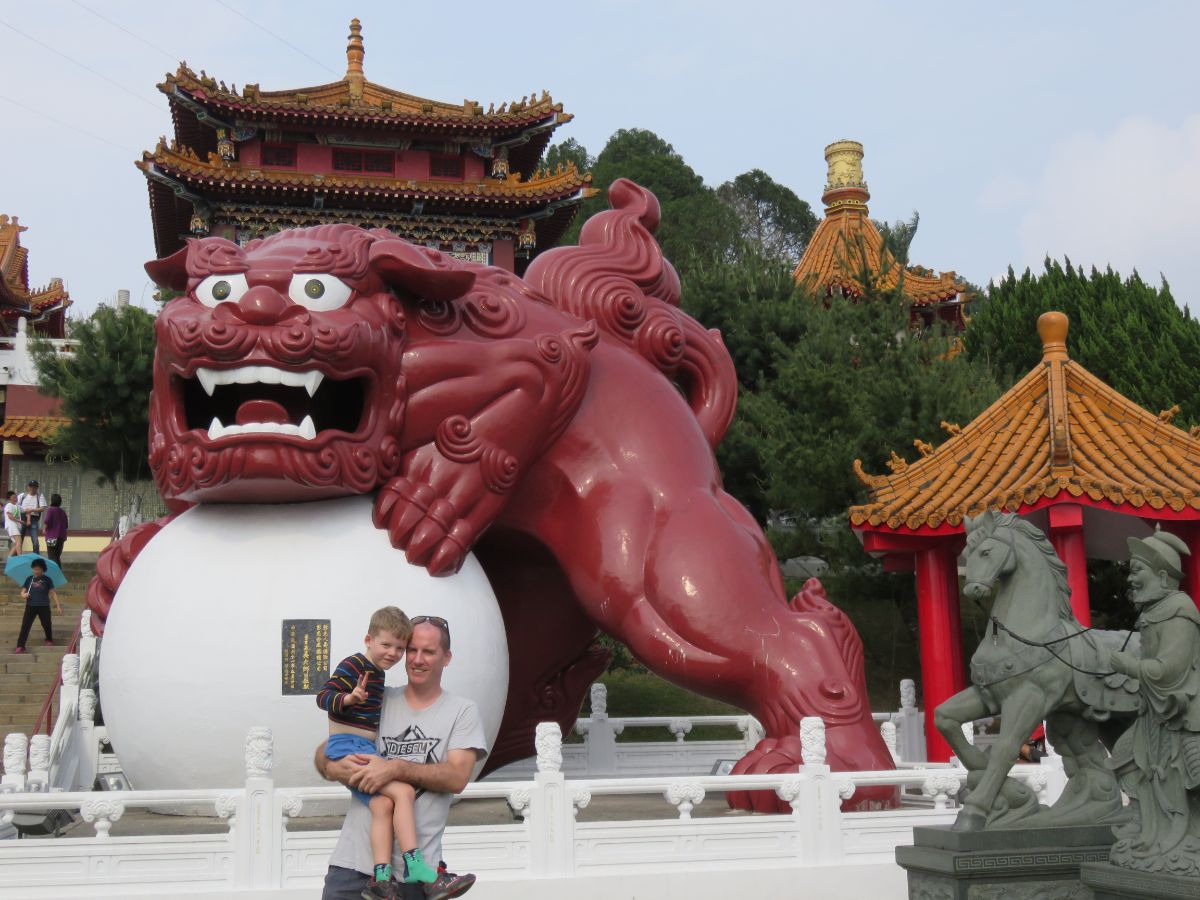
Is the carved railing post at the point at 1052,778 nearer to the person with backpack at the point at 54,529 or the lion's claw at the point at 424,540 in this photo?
the lion's claw at the point at 424,540

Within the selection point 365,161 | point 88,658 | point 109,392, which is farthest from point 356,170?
point 88,658

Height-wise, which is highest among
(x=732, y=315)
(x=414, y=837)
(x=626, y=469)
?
(x=732, y=315)

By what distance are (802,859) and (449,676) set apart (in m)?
1.86

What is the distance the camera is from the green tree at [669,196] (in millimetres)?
35875

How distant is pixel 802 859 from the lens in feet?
19.6

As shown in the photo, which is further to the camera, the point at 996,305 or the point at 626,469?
the point at 996,305

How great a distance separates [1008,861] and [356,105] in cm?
1932

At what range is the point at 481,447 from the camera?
22.2 feet

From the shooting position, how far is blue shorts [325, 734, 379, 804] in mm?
3059

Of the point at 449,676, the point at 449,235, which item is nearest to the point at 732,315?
the point at 449,235

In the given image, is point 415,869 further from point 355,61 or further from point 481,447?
point 355,61

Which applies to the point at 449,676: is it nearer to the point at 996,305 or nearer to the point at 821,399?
the point at 821,399

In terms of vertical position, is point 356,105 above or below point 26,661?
above

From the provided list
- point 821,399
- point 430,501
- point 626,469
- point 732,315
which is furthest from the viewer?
point 732,315
